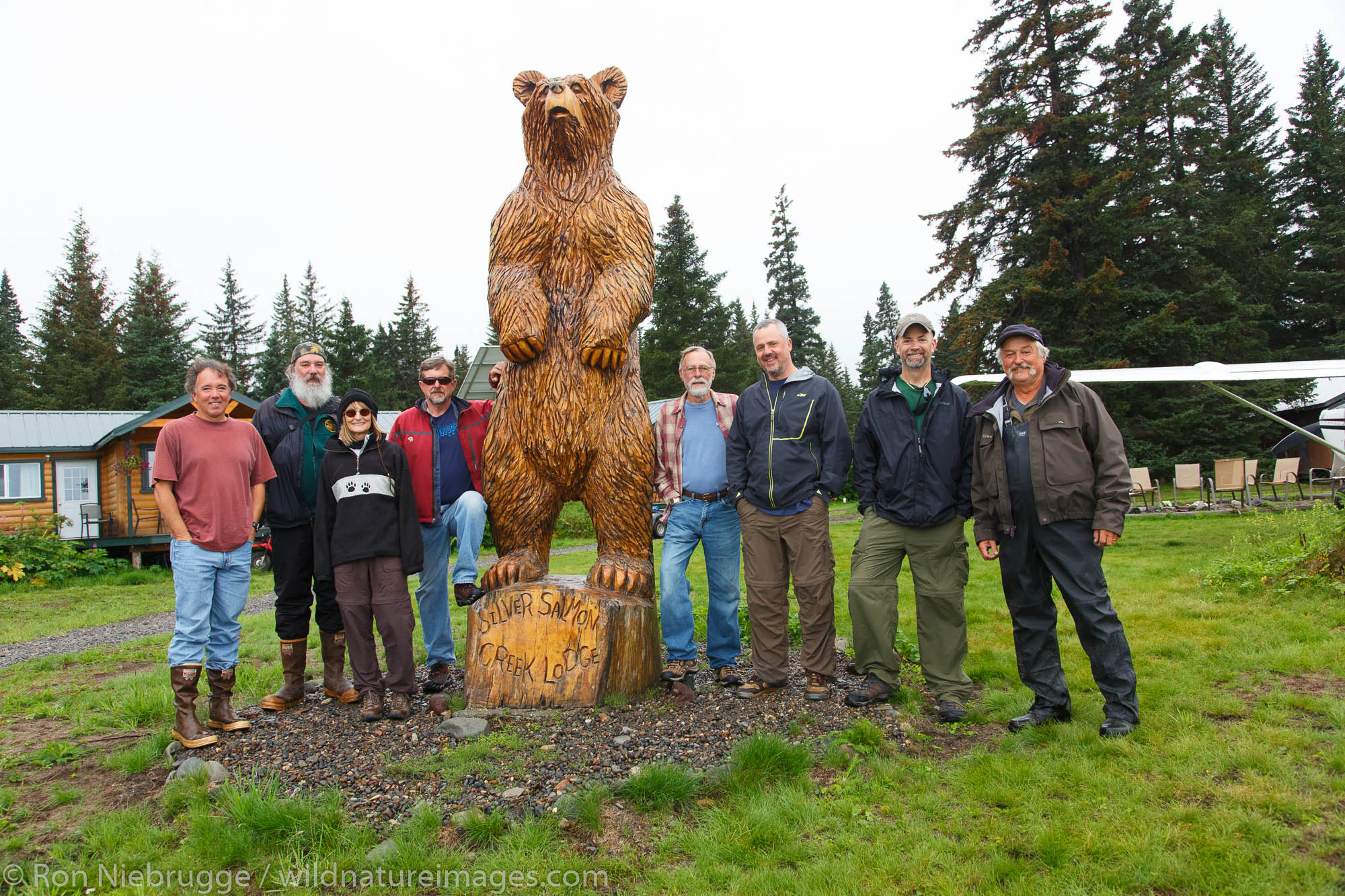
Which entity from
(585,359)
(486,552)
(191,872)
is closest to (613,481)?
(585,359)

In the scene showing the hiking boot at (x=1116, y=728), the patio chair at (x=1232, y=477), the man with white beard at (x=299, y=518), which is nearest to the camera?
the hiking boot at (x=1116, y=728)

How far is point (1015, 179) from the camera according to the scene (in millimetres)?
18578

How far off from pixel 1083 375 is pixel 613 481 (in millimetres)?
5636

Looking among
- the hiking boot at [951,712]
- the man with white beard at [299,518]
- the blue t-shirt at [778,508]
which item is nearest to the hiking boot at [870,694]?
the hiking boot at [951,712]

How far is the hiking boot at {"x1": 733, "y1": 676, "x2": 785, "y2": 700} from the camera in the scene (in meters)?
3.89

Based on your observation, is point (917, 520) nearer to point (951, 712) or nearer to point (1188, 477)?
point (951, 712)

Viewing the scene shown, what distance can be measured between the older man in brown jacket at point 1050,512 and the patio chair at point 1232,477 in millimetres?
10651

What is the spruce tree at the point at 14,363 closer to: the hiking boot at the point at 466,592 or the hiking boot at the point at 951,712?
the hiking boot at the point at 466,592

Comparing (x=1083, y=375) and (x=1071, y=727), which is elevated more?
(x=1083, y=375)

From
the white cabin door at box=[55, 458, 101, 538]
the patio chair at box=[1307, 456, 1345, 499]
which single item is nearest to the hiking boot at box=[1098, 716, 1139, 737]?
the patio chair at box=[1307, 456, 1345, 499]

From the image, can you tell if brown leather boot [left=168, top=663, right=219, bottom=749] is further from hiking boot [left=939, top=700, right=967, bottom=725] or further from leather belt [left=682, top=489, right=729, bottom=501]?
hiking boot [left=939, top=700, right=967, bottom=725]

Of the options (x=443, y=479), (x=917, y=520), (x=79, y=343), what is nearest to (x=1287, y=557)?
(x=917, y=520)

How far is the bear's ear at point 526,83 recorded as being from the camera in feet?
13.1

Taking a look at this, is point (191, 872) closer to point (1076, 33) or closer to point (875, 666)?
point (875, 666)
